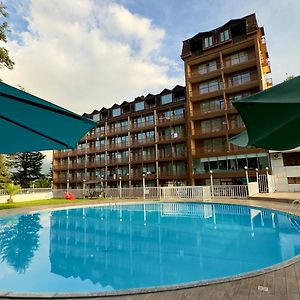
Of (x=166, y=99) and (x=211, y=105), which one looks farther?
(x=166, y=99)

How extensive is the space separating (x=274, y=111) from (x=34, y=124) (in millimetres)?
2466

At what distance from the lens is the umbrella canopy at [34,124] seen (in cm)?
236

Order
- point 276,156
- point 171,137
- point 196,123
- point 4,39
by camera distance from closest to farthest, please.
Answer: point 4,39
point 276,156
point 196,123
point 171,137

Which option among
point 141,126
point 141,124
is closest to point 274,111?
point 141,126

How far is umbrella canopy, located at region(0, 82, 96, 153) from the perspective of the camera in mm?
2363

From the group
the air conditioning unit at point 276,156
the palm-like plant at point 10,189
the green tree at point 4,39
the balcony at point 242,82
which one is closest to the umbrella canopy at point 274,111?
the green tree at point 4,39

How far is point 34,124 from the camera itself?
2834 millimetres

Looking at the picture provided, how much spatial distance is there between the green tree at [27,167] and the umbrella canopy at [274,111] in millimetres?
53563

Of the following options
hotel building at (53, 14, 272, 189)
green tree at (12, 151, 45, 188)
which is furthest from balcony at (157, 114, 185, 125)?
green tree at (12, 151, 45, 188)

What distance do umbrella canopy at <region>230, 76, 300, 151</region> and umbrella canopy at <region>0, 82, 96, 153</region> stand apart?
1.68m

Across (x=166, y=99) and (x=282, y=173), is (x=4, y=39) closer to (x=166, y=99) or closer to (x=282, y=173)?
(x=166, y=99)

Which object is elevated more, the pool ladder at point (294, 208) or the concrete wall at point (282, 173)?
the concrete wall at point (282, 173)

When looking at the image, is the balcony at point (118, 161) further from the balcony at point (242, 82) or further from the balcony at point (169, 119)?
the balcony at point (242, 82)

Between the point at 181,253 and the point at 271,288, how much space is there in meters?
4.33
